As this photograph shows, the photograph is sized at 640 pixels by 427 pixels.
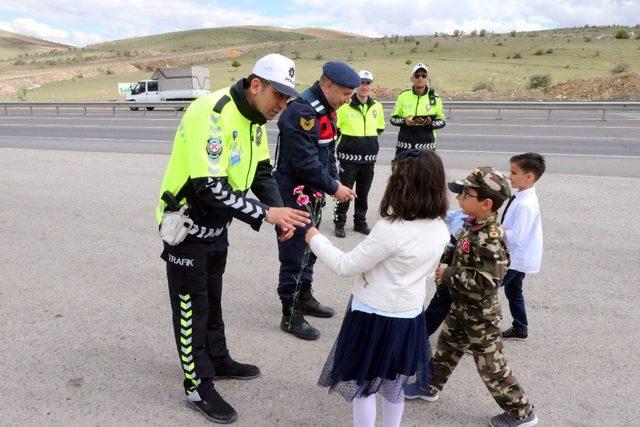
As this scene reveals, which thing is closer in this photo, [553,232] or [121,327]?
[121,327]

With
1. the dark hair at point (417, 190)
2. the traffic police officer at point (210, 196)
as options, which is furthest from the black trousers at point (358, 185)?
the dark hair at point (417, 190)

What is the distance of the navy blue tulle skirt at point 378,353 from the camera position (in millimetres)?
2637

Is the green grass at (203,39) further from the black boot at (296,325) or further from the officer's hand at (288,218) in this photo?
the officer's hand at (288,218)

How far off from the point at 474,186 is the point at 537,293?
260 cm

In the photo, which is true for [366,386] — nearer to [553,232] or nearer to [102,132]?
[553,232]

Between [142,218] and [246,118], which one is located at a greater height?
[246,118]

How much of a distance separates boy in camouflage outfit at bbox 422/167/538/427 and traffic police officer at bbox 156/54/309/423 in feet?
3.12

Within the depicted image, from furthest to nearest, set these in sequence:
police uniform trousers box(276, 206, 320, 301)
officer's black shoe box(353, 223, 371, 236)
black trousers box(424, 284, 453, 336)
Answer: officer's black shoe box(353, 223, 371, 236) < police uniform trousers box(276, 206, 320, 301) < black trousers box(424, 284, 453, 336)

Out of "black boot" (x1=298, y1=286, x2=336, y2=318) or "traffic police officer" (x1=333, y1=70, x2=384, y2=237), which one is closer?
"black boot" (x1=298, y1=286, x2=336, y2=318)

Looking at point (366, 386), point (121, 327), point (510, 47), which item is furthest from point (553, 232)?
point (510, 47)

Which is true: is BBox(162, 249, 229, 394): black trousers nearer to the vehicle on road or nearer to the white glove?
the white glove

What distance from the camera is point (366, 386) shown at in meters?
2.72

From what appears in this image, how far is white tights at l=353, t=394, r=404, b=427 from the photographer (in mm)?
2771

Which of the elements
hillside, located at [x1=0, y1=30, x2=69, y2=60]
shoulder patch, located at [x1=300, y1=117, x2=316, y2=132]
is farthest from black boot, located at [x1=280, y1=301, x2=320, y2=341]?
hillside, located at [x1=0, y1=30, x2=69, y2=60]
